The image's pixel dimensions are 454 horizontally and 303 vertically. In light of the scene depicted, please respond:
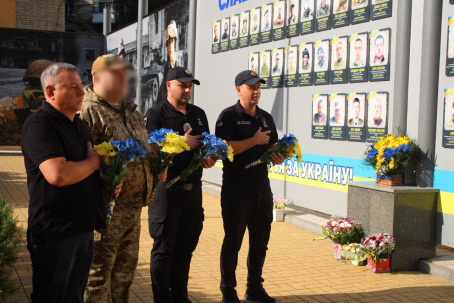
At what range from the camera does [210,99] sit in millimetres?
14891

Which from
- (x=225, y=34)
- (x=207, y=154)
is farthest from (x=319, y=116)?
(x=207, y=154)

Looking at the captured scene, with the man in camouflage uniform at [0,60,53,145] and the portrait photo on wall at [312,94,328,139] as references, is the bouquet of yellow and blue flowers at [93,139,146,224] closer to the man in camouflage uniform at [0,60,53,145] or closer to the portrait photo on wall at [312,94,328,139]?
the portrait photo on wall at [312,94,328,139]

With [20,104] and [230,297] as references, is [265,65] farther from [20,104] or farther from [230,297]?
[20,104]

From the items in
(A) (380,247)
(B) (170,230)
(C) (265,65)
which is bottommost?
(A) (380,247)

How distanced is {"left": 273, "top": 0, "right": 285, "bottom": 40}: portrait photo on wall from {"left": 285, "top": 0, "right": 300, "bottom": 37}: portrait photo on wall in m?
0.17

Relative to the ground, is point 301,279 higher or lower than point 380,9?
lower

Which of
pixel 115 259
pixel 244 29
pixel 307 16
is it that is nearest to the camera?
pixel 115 259

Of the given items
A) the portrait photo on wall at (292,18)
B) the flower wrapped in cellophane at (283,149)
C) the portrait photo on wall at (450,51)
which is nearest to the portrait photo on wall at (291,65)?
the portrait photo on wall at (292,18)

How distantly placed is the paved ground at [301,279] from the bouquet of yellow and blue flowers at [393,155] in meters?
1.28

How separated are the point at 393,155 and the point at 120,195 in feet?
13.9

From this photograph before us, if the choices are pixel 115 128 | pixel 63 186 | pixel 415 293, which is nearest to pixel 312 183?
pixel 415 293

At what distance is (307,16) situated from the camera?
34.8 ft

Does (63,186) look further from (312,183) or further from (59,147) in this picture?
(312,183)

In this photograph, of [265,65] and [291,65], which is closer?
[291,65]
